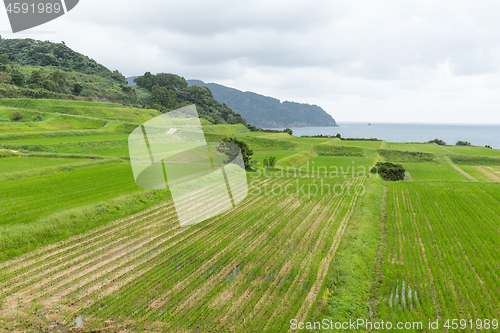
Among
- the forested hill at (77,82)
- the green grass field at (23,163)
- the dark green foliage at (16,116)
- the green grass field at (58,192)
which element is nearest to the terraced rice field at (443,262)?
the green grass field at (58,192)

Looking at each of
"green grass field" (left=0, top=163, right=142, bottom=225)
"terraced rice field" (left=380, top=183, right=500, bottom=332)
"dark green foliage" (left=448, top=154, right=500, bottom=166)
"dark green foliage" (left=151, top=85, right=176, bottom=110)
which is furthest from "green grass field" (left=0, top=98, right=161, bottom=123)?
"dark green foliage" (left=448, top=154, right=500, bottom=166)

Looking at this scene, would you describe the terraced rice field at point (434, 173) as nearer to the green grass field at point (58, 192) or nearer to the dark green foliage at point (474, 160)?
the dark green foliage at point (474, 160)

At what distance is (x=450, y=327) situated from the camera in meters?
8.92

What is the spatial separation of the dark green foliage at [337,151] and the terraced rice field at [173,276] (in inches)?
2108

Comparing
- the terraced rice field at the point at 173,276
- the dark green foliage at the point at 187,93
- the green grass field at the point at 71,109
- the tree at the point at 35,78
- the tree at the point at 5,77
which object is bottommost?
the terraced rice field at the point at 173,276

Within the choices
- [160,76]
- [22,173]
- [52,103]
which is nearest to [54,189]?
[22,173]

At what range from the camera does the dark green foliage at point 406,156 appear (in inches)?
2475

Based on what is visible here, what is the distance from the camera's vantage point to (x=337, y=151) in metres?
69.1

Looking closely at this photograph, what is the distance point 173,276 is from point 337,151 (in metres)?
64.9

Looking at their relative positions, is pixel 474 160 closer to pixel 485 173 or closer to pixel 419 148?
pixel 485 173

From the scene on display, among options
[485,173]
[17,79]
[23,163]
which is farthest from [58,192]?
[17,79]

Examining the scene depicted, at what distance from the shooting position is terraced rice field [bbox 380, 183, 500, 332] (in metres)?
9.82

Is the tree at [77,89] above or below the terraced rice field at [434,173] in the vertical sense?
above

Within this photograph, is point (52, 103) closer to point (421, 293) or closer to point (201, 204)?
point (201, 204)
